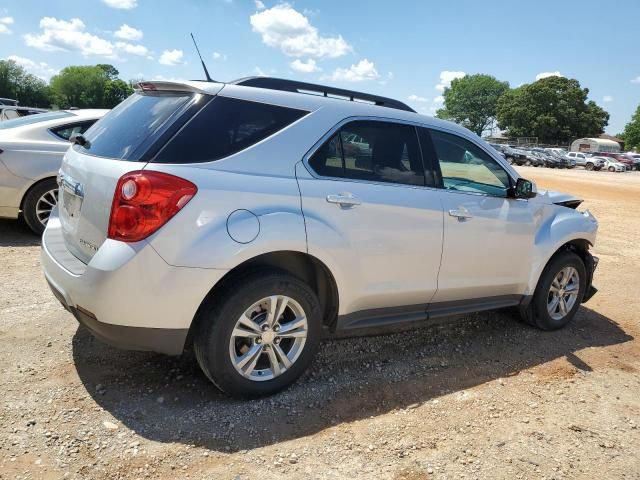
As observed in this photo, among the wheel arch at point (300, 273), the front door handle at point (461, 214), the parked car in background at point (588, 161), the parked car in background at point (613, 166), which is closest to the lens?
the wheel arch at point (300, 273)

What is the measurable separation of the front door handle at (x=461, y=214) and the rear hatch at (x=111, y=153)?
186 centimetres

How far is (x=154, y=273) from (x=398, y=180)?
5.84 ft

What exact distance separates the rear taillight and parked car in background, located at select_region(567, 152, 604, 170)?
57.4 m

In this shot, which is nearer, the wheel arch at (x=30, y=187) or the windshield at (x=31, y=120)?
the wheel arch at (x=30, y=187)

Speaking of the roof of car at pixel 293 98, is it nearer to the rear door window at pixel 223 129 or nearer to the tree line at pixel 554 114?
the rear door window at pixel 223 129

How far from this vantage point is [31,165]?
6.14 metres

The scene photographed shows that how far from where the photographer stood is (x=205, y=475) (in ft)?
8.34

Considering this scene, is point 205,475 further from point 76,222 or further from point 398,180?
point 398,180

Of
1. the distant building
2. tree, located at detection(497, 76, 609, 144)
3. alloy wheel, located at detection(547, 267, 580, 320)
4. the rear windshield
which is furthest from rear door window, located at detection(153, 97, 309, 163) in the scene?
tree, located at detection(497, 76, 609, 144)

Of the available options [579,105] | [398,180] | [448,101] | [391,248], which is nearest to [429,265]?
[391,248]

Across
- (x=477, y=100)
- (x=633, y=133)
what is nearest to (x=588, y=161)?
(x=633, y=133)

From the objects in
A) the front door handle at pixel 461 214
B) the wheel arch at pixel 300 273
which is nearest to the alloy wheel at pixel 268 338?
the wheel arch at pixel 300 273

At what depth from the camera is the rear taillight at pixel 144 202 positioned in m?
2.69

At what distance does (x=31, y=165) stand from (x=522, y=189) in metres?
5.35
